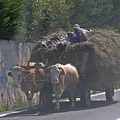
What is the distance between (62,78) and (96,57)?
172cm

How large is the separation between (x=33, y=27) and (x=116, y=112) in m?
9.99

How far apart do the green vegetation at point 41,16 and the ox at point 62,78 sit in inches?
171

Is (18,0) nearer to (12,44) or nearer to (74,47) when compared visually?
(12,44)

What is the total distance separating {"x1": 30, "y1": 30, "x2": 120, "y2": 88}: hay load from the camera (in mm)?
13094

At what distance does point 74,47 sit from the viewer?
1313 cm

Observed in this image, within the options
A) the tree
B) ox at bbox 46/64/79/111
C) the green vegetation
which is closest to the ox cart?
ox at bbox 46/64/79/111

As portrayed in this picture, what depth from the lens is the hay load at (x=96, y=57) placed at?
13.1m

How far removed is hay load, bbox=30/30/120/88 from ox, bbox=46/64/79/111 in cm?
69

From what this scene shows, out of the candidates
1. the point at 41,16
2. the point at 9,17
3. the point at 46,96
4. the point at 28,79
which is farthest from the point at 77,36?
the point at 41,16

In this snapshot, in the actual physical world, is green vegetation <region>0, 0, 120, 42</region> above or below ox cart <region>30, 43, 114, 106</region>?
above

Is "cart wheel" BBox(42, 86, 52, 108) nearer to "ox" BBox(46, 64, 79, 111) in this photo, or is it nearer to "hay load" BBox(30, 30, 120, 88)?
"ox" BBox(46, 64, 79, 111)

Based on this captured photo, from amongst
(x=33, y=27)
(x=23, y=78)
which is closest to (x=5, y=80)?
(x=23, y=78)

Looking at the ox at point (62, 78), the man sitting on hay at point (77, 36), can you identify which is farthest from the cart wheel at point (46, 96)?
the man sitting on hay at point (77, 36)

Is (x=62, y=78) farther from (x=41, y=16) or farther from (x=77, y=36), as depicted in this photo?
(x=41, y=16)
